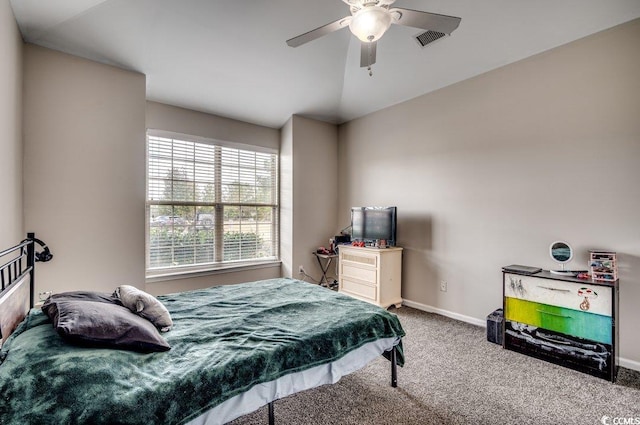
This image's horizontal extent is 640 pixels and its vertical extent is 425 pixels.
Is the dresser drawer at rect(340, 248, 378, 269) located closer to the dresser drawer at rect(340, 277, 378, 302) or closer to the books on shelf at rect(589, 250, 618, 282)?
the dresser drawer at rect(340, 277, 378, 302)

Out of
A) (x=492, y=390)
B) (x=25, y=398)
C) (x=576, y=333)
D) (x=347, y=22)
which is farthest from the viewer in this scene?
(x=576, y=333)

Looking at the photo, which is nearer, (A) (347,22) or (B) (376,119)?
(A) (347,22)

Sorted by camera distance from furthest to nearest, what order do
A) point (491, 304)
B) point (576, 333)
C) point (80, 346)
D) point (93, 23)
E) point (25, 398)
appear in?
point (491, 304) → point (93, 23) → point (576, 333) → point (80, 346) → point (25, 398)

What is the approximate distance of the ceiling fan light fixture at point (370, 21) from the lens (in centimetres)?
181

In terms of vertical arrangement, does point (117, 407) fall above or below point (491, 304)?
above

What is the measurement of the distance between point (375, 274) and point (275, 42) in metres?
2.87

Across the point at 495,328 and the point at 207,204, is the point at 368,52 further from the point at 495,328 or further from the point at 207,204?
the point at 207,204

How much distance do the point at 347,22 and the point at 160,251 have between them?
3308 mm

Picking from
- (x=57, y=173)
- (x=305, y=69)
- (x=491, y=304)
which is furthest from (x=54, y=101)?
(x=491, y=304)

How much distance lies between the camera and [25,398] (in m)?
1.02

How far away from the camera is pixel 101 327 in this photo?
1.35m

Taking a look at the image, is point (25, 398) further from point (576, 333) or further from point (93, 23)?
point (576, 333)

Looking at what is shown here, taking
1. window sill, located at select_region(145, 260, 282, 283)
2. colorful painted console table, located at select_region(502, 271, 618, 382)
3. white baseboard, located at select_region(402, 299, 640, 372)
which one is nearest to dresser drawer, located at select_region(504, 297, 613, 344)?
A: colorful painted console table, located at select_region(502, 271, 618, 382)

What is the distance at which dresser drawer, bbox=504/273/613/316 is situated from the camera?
2275 mm
